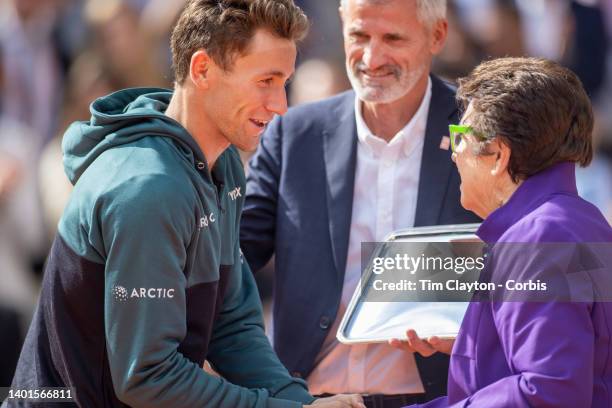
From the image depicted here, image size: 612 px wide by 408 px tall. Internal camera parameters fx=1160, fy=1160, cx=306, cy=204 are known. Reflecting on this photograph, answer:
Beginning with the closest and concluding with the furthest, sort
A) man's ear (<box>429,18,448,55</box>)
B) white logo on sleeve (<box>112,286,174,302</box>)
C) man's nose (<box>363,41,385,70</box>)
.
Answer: white logo on sleeve (<box>112,286,174,302</box>), man's nose (<box>363,41,385,70</box>), man's ear (<box>429,18,448,55</box>)

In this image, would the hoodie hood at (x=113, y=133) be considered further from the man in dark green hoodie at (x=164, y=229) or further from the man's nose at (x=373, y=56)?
the man's nose at (x=373, y=56)

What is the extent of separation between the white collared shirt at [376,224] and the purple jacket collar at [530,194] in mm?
1091

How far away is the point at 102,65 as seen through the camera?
22.1 feet

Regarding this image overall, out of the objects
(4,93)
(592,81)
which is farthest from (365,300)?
(4,93)

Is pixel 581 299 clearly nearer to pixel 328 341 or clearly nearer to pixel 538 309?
pixel 538 309

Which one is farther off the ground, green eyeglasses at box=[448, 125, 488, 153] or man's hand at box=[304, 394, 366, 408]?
green eyeglasses at box=[448, 125, 488, 153]

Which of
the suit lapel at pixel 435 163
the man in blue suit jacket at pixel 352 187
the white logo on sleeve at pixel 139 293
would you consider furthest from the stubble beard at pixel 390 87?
the white logo on sleeve at pixel 139 293

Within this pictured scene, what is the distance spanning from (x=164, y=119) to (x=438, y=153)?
1383mm

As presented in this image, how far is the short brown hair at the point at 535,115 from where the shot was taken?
2936 mm

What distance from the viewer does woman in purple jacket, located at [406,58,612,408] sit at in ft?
8.87

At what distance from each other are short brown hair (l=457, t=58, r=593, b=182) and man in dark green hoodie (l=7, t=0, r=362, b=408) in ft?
1.93

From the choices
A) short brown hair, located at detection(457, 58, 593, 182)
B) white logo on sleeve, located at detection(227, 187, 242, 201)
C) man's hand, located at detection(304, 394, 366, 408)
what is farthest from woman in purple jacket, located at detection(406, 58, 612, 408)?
white logo on sleeve, located at detection(227, 187, 242, 201)

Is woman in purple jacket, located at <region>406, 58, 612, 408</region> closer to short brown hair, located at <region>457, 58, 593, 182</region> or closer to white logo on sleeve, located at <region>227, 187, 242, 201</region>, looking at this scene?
short brown hair, located at <region>457, 58, 593, 182</region>

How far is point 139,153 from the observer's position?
2.96m
